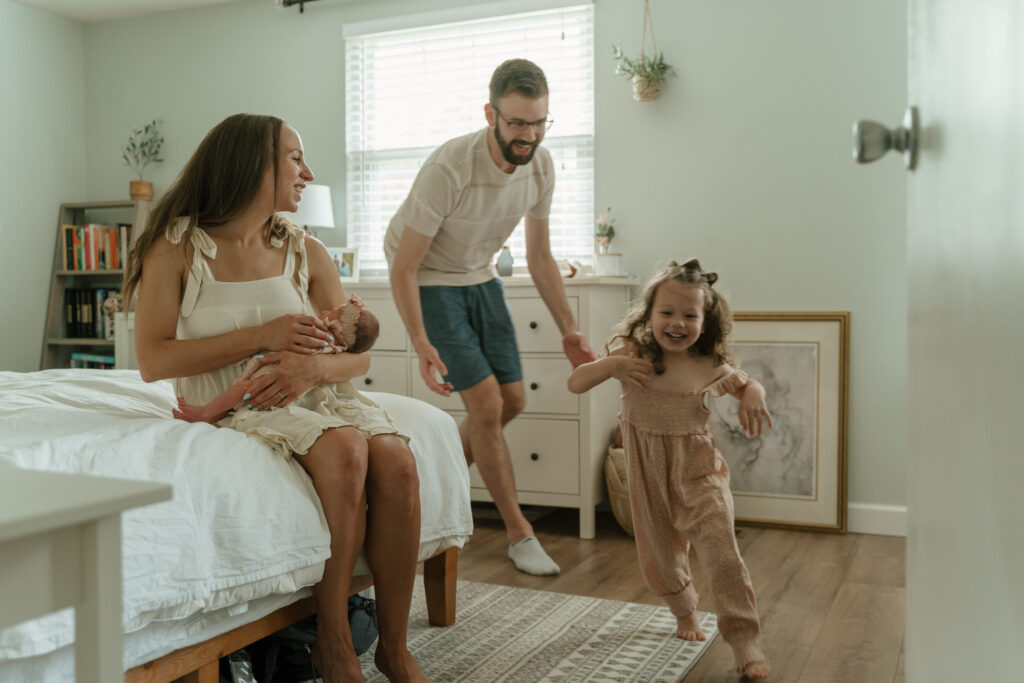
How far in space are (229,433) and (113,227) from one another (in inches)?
139

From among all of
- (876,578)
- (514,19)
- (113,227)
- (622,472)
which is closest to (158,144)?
(113,227)

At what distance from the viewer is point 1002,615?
1.82 ft

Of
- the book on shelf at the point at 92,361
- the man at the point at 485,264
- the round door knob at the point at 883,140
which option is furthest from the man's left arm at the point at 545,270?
the book on shelf at the point at 92,361

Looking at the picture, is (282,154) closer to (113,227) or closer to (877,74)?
(877,74)

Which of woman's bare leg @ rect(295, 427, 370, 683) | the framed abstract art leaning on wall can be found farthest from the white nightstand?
the framed abstract art leaning on wall

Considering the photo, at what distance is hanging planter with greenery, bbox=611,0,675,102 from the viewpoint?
3.58m

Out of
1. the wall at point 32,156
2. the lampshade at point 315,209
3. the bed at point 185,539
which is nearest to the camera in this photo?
the bed at point 185,539

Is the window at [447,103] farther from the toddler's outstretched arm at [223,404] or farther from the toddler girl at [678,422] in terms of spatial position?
the toddler's outstretched arm at [223,404]

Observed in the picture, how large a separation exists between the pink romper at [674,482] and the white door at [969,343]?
1096 mm

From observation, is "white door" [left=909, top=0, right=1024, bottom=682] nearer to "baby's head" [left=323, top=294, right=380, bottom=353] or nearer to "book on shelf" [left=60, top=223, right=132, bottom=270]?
"baby's head" [left=323, top=294, right=380, bottom=353]

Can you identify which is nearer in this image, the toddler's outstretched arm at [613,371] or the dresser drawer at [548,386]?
the toddler's outstretched arm at [613,371]

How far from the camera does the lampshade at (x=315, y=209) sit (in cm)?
400

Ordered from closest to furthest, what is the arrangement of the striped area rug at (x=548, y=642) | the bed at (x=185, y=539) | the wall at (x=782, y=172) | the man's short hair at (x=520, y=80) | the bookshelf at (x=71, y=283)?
the bed at (x=185, y=539) → the striped area rug at (x=548, y=642) → the man's short hair at (x=520, y=80) → the wall at (x=782, y=172) → the bookshelf at (x=71, y=283)

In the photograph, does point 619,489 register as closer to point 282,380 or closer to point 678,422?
point 678,422
